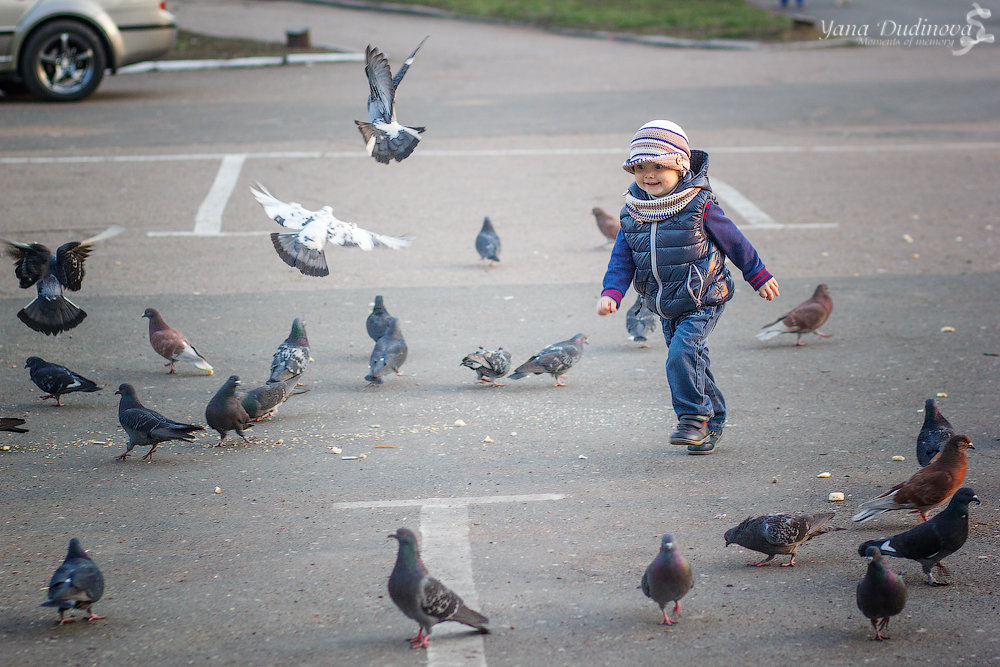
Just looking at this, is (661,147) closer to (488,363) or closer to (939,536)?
(488,363)

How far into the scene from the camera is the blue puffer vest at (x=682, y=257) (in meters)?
6.12

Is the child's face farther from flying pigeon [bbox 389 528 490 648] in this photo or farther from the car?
the car

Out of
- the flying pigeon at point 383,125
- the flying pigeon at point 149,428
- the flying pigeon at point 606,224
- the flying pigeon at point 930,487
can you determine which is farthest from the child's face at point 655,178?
the flying pigeon at point 606,224

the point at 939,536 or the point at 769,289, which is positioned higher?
the point at 769,289

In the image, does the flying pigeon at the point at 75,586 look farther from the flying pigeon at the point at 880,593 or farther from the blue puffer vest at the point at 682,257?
the blue puffer vest at the point at 682,257

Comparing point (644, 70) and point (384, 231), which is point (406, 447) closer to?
point (384, 231)

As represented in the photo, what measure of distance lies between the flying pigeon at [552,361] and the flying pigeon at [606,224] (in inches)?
150

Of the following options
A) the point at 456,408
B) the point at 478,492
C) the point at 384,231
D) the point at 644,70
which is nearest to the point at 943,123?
the point at 644,70

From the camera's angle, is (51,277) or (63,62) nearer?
(51,277)

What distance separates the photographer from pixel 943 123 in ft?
54.6

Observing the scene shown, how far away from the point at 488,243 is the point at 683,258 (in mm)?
4565

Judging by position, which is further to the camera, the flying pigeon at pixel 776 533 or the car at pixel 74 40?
the car at pixel 74 40

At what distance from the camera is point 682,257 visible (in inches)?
241

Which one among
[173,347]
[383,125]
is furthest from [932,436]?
[173,347]
